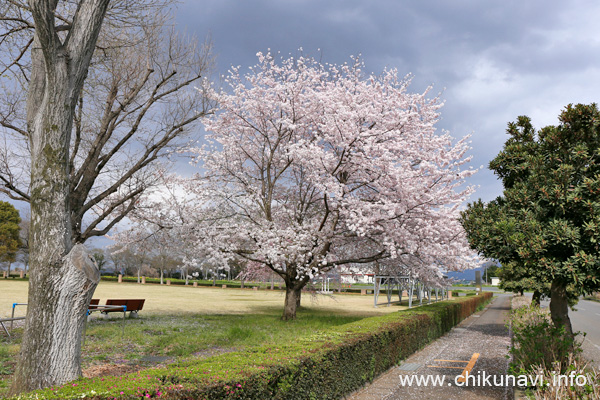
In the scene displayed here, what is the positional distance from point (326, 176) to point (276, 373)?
10.8 meters

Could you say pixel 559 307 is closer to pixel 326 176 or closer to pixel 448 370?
pixel 448 370

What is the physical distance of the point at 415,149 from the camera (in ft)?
52.2

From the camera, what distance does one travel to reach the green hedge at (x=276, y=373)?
3863 mm

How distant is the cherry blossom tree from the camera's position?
1421cm

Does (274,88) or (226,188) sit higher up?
(274,88)

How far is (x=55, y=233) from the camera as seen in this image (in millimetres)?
6441

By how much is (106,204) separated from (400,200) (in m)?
11.8

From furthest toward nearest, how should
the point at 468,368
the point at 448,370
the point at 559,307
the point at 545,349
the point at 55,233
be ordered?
the point at 468,368 < the point at 448,370 < the point at 559,307 < the point at 545,349 < the point at 55,233

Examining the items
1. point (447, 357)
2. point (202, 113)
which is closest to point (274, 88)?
point (202, 113)

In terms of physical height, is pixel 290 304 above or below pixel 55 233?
below

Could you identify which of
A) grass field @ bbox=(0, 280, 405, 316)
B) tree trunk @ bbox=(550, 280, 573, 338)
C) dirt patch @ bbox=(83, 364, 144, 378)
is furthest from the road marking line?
grass field @ bbox=(0, 280, 405, 316)

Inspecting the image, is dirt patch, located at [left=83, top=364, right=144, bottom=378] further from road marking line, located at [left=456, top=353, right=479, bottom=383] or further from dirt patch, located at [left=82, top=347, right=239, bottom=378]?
road marking line, located at [left=456, top=353, right=479, bottom=383]

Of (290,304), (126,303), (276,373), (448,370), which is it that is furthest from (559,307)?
(126,303)

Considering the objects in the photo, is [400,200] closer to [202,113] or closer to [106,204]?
[202,113]
